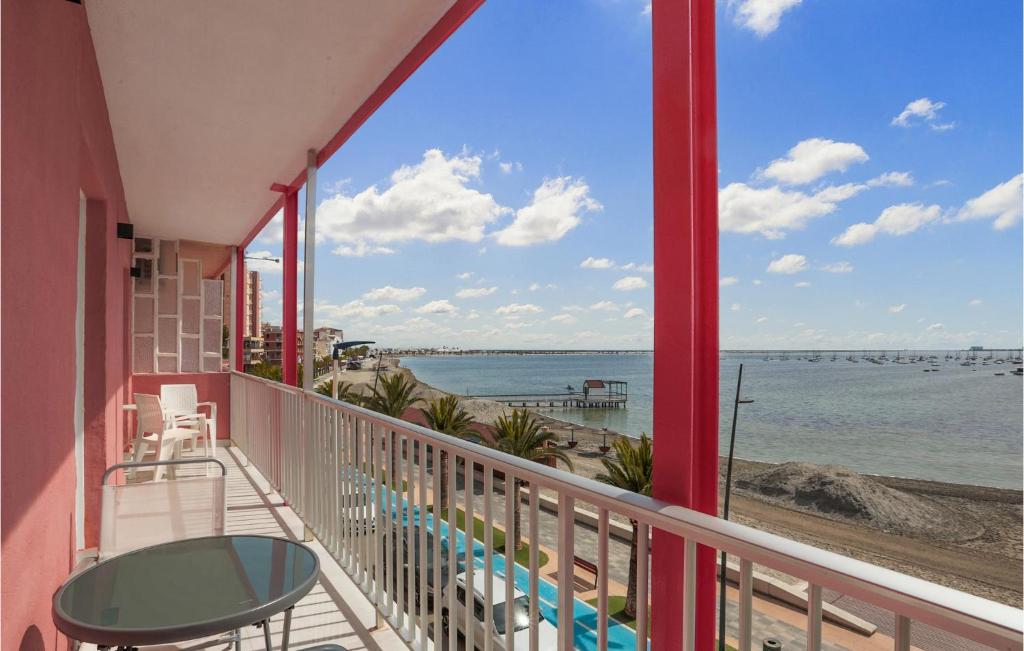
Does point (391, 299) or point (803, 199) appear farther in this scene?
point (391, 299)

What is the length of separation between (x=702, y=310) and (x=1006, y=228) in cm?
1447

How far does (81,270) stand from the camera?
3518 millimetres

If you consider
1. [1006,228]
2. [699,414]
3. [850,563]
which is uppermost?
[1006,228]

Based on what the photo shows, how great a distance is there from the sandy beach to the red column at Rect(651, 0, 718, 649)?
2077 centimetres

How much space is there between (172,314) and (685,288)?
864cm

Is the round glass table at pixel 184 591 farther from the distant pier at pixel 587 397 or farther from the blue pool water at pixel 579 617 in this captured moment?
the distant pier at pixel 587 397

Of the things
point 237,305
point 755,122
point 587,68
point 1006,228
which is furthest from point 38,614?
point 587,68

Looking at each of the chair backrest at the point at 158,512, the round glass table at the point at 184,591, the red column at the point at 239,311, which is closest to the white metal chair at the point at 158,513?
the chair backrest at the point at 158,512

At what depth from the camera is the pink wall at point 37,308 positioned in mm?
1254

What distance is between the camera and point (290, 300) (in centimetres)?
540

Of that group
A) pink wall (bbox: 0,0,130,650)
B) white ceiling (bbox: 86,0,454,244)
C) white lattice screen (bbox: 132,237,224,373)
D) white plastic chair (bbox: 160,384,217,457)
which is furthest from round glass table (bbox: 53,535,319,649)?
white lattice screen (bbox: 132,237,224,373)

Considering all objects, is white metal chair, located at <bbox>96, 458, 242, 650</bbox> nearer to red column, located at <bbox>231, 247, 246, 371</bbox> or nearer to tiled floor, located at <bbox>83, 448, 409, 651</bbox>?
tiled floor, located at <bbox>83, 448, 409, 651</bbox>

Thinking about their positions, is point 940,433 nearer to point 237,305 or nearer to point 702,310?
point 237,305

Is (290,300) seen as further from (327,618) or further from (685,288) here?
(685,288)
